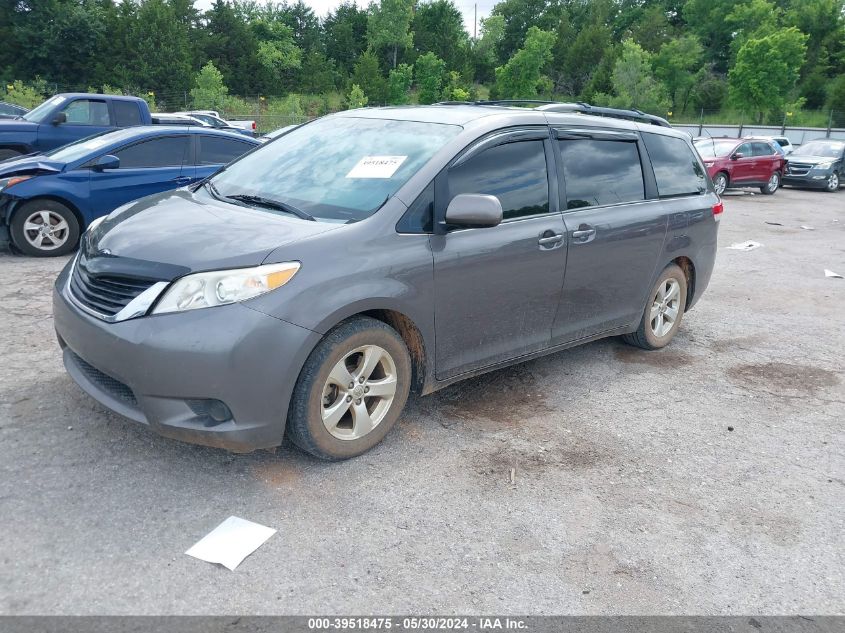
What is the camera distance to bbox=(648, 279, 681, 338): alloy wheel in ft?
18.4

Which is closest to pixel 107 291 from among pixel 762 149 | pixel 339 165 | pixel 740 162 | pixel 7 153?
pixel 339 165

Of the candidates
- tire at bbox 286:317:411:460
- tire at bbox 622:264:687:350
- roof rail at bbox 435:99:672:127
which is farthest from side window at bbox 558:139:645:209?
tire at bbox 286:317:411:460

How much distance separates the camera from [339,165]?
408 cm

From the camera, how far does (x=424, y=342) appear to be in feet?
12.5

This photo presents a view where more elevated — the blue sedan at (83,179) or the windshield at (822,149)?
the blue sedan at (83,179)

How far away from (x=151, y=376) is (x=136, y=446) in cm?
70

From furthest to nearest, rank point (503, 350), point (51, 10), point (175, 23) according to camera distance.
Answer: point (175, 23) < point (51, 10) < point (503, 350)

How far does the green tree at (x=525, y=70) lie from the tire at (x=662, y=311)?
60654 millimetres

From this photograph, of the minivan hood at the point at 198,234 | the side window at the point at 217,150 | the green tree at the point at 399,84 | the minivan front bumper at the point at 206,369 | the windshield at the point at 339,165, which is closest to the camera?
the minivan front bumper at the point at 206,369

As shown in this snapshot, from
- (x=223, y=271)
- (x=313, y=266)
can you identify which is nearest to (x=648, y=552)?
(x=313, y=266)

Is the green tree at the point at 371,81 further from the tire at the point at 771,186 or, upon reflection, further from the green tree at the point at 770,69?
the tire at the point at 771,186

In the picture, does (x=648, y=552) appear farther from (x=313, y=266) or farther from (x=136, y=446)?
(x=136, y=446)

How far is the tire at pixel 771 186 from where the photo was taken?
20.5 m

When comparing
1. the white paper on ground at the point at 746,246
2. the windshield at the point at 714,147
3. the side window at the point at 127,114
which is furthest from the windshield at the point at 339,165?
the windshield at the point at 714,147
